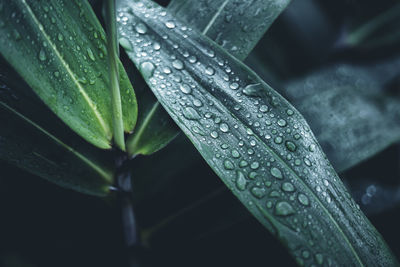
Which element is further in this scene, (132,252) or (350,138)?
(350,138)

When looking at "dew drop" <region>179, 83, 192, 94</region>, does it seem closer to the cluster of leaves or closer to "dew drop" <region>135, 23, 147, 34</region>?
the cluster of leaves

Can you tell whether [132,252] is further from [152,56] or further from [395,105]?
[395,105]

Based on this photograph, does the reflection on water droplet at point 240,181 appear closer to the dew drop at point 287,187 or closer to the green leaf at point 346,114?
the dew drop at point 287,187

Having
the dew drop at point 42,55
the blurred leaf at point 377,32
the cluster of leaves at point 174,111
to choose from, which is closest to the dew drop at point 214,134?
the cluster of leaves at point 174,111

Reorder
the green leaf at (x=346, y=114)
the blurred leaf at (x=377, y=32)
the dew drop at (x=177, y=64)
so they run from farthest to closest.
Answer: the blurred leaf at (x=377, y=32) < the green leaf at (x=346, y=114) < the dew drop at (x=177, y=64)

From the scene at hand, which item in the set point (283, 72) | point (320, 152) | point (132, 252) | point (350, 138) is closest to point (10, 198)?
point (132, 252)

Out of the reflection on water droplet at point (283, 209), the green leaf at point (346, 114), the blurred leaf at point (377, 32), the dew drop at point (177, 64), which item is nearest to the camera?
the reflection on water droplet at point (283, 209)

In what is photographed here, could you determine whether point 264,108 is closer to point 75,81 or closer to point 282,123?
point 282,123

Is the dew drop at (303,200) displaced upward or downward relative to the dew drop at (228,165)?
upward
